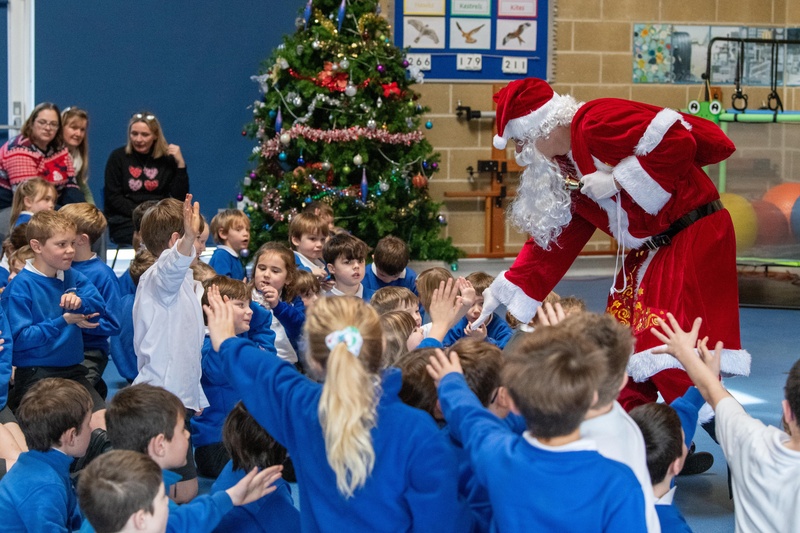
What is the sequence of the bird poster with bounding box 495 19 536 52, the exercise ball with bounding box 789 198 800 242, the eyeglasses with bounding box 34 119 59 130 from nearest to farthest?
the eyeglasses with bounding box 34 119 59 130
the exercise ball with bounding box 789 198 800 242
the bird poster with bounding box 495 19 536 52

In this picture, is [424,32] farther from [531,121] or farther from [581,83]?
[531,121]

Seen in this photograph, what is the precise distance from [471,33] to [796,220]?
3.23m

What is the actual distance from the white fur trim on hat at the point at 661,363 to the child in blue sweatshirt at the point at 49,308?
2099 mm

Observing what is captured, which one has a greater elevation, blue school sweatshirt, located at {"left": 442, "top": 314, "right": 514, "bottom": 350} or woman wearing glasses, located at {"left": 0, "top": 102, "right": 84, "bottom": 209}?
woman wearing glasses, located at {"left": 0, "top": 102, "right": 84, "bottom": 209}

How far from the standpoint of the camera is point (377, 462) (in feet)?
6.88

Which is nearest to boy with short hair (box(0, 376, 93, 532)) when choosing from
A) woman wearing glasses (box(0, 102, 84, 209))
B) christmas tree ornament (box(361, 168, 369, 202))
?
woman wearing glasses (box(0, 102, 84, 209))

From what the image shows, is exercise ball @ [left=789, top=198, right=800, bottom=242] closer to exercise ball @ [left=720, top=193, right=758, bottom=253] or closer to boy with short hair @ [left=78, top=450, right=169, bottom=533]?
exercise ball @ [left=720, top=193, right=758, bottom=253]

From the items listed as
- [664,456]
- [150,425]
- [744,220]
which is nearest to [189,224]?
[150,425]

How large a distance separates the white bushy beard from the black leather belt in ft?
1.07

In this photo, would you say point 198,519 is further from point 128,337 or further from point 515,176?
point 515,176

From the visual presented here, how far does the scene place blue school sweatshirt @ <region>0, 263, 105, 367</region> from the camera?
4.04 metres

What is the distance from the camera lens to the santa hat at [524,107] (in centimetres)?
350

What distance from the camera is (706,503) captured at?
3689mm

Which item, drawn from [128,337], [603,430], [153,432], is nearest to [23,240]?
[128,337]
